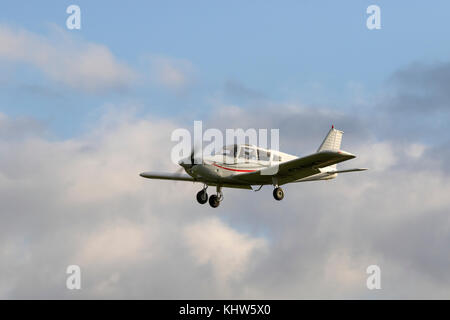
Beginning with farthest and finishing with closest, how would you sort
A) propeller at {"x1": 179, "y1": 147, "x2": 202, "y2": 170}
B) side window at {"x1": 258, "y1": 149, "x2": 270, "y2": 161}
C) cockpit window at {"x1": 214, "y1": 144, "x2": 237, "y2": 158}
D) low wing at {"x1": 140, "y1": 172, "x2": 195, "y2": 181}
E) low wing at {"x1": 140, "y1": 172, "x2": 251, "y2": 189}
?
low wing at {"x1": 140, "y1": 172, "x2": 195, "y2": 181} → side window at {"x1": 258, "y1": 149, "x2": 270, "y2": 161} → low wing at {"x1": 140, "y1": 172, "x2": 251, "y2": 189} → cockpit window at {"x1": 214, "y1": 144, "x2": 237, "y2": 158} → propeller at {"x1": 179, "y1": 147, "x2": 202, "y2": 170}

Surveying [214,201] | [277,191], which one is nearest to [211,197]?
[214,201]

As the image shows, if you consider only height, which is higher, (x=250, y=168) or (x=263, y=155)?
(x=263, y=155)

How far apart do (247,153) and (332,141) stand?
7070 millimetres

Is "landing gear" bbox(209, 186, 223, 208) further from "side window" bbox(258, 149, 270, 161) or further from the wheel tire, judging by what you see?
"side window" bbox(258, 149, 270, 161)

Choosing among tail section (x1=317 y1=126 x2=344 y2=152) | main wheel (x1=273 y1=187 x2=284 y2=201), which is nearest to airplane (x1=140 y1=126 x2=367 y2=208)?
main wheel (x1=273 y1=187 x2=284 y2=201)

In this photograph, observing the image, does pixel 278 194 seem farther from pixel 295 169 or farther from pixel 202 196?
pixel 202 196

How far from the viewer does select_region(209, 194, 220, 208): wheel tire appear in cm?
3476

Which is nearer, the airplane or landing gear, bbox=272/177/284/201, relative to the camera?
the airplane

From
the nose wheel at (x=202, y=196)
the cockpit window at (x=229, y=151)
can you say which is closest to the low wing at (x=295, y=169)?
the cockpit window at (x=229, y=151)

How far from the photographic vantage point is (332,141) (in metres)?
39.2

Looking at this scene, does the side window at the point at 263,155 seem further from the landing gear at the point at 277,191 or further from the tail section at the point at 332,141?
the tail section at the point at 332,141
